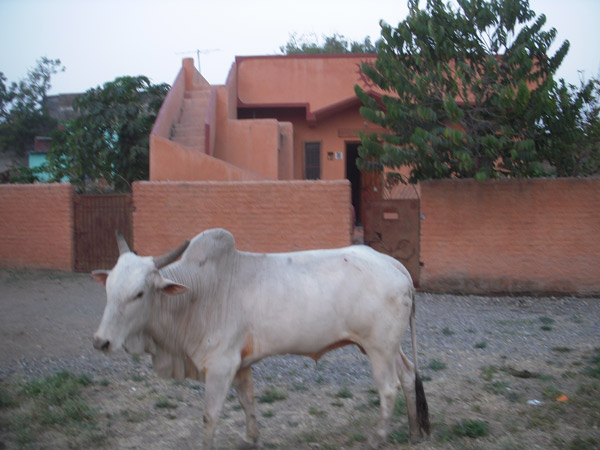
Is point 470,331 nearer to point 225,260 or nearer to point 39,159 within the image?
point 225,260

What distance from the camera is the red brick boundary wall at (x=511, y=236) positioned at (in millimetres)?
10805

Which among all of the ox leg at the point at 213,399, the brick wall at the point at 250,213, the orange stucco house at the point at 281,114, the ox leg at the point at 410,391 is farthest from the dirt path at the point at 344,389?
the orange stucco house at the point at 281,114

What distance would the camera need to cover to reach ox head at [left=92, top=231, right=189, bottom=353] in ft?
14.0

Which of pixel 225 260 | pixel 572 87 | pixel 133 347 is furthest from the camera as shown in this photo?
pixel 572 87

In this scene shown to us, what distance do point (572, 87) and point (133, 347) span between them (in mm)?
9005

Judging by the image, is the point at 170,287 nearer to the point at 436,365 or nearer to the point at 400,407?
the point at 400,407

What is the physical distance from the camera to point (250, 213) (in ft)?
37.4

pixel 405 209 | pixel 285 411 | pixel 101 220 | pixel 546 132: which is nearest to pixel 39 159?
pixel 101 220

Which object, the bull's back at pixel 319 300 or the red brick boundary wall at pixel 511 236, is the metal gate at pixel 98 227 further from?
the bull's back at pixel 319 300

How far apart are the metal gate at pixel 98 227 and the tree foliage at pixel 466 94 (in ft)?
15.4

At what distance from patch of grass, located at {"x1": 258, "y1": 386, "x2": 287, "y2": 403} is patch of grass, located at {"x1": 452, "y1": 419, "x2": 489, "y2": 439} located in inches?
64.3

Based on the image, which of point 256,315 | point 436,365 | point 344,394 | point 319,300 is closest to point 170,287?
point 256,315

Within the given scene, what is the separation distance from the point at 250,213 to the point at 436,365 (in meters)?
5.39

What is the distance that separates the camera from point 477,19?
35.6 ft
